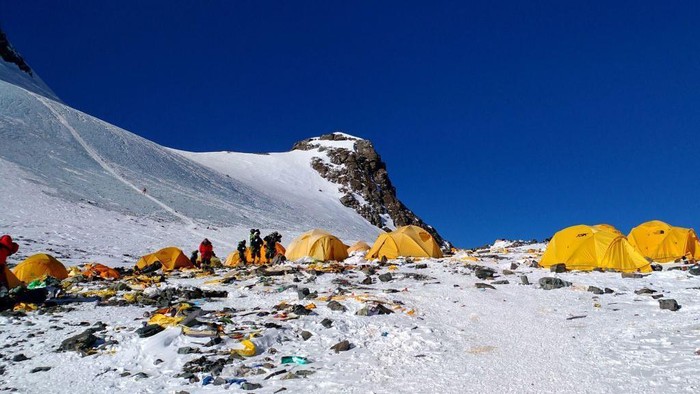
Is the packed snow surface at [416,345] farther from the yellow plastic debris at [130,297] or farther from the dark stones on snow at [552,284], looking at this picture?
the yellow plastic debris at [130,297]

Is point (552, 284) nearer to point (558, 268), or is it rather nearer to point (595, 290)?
point (595, 290)

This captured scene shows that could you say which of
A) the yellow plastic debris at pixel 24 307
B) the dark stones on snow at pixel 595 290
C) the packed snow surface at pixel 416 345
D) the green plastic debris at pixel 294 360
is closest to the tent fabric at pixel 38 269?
the yellow plastic debris at pixel 24 307

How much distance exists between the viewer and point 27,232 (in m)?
28.9

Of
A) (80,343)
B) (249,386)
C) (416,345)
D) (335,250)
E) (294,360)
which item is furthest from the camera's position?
(335,250)

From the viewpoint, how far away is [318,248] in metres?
23.9

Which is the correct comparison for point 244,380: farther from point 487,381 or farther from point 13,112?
point 13,112

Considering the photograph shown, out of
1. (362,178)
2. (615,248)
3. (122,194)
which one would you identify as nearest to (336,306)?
(615,248)

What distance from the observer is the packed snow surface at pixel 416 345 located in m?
6.70

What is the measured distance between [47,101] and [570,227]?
76.7 meters

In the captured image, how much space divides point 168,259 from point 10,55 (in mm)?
135464

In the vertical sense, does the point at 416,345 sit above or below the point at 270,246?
below

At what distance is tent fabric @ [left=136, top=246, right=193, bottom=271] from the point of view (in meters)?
23.3

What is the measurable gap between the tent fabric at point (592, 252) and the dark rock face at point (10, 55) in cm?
14697

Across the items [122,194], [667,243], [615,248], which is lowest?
[615,248]
